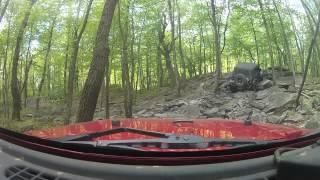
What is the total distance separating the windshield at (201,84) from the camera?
192 centimetres

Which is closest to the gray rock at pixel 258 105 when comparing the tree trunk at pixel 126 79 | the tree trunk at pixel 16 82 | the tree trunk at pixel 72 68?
the tree trunk at pixel 126 79

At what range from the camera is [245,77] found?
2.23m

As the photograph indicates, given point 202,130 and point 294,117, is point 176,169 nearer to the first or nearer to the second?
point 202,130

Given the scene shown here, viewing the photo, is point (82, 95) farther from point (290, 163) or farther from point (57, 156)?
point (290, 163)

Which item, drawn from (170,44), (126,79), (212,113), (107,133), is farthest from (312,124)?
(170,44)

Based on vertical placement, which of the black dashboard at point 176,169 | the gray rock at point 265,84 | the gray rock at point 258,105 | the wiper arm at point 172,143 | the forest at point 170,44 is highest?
the forest at point 170,44

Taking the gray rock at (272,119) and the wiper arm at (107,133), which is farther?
the gray rock at (272,119)

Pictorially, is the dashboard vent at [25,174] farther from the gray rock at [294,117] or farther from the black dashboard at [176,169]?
the gray rock at [294,117]

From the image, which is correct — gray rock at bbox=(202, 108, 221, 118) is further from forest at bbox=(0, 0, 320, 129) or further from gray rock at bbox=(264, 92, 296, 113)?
gray rock at bbox=(264, 92, 296, 113)

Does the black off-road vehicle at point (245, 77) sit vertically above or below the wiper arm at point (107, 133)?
above

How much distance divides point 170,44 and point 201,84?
4.27 ft

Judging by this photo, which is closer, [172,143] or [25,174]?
[25,174]

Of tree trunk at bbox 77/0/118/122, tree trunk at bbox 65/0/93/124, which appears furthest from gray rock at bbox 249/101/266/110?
tree trunk at bbox 77/0/118/122

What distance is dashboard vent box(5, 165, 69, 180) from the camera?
1.27 meters
